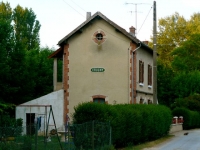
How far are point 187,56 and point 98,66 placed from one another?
33.5 m

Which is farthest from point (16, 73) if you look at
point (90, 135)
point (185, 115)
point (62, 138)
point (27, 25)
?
point (27, 25)

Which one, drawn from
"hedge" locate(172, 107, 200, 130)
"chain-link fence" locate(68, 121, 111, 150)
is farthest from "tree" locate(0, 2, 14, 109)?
"chain-link fence" locate(68, 121, 111, 150)

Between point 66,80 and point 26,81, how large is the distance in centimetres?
846

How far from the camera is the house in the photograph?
40.5 meters

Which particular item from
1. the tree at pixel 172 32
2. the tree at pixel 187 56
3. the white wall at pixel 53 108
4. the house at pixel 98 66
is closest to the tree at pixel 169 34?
the tree at pixel 172 32

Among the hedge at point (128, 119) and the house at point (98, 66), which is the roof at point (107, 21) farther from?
the hedge at point (128, 119)

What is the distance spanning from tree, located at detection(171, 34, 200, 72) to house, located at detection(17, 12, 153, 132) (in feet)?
104

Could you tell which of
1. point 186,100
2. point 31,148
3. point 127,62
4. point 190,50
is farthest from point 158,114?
point 190,50

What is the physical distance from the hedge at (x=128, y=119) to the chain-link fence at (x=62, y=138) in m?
0.88

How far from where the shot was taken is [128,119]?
2736 cm

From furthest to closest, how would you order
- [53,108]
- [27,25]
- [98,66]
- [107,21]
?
1. [27,25]
2. [53,108]
3. [98,66]
4. [107,21]

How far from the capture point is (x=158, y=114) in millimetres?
33875

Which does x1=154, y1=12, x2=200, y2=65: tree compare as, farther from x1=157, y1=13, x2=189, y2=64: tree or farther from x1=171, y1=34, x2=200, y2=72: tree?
x1=171, y1=34, x2=200, y2=72: tree

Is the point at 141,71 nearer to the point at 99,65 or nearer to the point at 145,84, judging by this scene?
the point at 145,84
